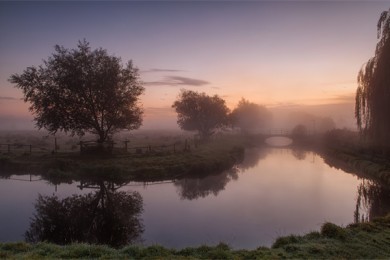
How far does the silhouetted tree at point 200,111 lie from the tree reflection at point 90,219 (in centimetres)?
5537

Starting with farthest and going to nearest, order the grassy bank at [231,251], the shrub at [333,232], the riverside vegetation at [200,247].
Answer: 1. the shrub at [333,232]
2. the riverside vegetation at [200,247]
3. the grassy bank at [231,251]

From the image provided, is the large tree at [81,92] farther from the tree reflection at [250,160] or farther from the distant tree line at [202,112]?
the distant tree line at [202,112]

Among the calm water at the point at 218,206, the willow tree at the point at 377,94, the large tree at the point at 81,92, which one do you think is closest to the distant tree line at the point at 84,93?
the large tree at the point at 81,92

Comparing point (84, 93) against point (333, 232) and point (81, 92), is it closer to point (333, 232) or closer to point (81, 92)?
point (81, 92)

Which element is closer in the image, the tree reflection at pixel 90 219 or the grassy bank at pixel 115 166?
the tree reflection at pixel 90 219

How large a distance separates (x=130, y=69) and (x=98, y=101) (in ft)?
21.1

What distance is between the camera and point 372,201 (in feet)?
79.1

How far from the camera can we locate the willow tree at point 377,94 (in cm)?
2777

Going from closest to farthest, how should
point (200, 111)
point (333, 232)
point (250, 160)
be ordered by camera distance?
point (333, 232), point (250, 160), point (200, 111)

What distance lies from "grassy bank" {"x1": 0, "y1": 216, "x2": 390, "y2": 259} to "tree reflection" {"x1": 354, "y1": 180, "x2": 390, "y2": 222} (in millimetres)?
7604

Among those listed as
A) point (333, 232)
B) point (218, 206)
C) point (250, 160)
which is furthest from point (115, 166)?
point (250, 160)

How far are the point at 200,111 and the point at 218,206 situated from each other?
5971 cm

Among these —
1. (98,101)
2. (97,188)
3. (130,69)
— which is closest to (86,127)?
(98,101)

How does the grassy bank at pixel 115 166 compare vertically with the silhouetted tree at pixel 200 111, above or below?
below
